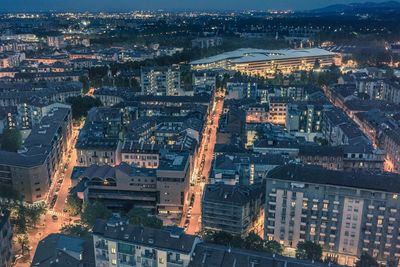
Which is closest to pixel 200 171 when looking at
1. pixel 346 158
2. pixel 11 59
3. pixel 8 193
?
pixel 346 158

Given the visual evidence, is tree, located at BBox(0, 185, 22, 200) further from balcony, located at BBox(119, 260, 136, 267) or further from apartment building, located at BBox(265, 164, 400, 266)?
apartment building, located at BBox(265, 164, 400, 266)

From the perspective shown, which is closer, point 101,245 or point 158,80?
point 101,245

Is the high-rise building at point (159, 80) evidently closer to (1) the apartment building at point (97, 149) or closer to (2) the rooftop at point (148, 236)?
(1) the apartment building at point (97, 149)

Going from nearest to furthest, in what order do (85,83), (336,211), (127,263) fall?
(127,263) < (336,211) < (85,83)

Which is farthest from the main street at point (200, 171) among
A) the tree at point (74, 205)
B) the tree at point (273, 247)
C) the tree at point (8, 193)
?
the tree at point (8, 193)

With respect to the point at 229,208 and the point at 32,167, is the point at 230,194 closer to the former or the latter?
the point at 229,208

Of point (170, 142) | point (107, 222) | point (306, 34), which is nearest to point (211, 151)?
point (170, 142)
